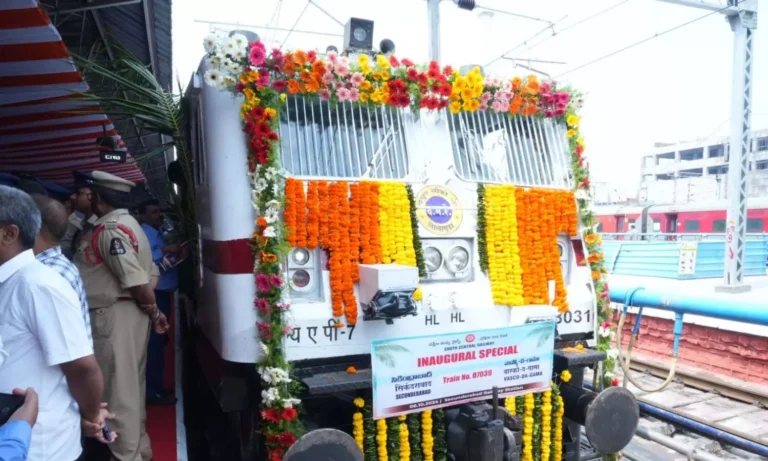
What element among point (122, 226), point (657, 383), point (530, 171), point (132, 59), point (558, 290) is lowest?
point (657, 383)

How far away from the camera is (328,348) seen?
3.13 meters

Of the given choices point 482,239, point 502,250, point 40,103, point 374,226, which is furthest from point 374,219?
point 40,103

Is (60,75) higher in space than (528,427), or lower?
higher

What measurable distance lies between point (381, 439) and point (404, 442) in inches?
5.4

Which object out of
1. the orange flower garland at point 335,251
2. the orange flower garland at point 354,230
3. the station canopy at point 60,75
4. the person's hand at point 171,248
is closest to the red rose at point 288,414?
the orange flower garland at point 335,251

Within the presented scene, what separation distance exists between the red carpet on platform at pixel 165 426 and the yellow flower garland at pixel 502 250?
2299 millimetres

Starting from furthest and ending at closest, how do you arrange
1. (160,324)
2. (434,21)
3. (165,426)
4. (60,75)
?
(434,21)
(60,75)
(165,426)
(160,324)

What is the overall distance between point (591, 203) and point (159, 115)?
3.30m

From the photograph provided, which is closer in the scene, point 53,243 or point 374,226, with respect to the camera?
point 53,243

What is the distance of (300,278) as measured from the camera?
125 inches

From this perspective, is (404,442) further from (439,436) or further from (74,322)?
(74,322)

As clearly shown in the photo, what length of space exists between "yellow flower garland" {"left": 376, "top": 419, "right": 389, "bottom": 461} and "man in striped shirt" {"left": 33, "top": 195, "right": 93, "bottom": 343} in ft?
5.06

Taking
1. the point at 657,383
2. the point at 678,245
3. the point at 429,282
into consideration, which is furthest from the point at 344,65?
the point at 678,245

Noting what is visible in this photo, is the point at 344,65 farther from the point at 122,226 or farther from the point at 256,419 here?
the point at 256,419
